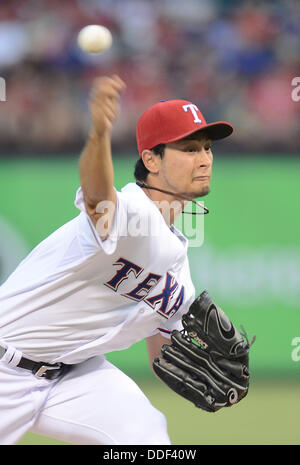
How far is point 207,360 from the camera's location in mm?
3203

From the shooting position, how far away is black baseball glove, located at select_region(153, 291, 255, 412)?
124 inches

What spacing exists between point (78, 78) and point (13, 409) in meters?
4.70

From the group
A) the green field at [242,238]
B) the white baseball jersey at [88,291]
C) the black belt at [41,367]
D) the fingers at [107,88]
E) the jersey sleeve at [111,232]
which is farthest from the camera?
the green field at [242,238]

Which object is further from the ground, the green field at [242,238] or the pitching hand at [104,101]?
the pitching hand at [104,101]

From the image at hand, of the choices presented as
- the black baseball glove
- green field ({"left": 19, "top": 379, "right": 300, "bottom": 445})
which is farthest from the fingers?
green field ({"left": 19, "top": 379, "right": 300, "bottom": 445})

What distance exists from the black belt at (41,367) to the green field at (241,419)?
183cm

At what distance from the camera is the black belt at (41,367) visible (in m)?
3.04

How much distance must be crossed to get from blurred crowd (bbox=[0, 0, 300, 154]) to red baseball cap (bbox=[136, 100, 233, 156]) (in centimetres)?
333

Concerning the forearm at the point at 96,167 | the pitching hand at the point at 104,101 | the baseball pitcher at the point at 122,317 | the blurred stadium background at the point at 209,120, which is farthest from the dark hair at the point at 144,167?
the blurred stadium background at the point at 209,120

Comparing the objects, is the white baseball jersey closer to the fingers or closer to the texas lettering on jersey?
the texas lettering on jersey

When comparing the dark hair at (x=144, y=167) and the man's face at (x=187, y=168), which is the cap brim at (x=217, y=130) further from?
the dark hair at (x=144, y=167)

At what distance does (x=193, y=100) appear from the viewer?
703 cm
